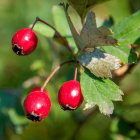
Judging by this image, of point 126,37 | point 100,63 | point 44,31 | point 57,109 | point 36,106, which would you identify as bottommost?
point 57,109

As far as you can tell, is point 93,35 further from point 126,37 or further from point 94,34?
point 126,37

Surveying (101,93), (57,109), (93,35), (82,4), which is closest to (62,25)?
(82,4)

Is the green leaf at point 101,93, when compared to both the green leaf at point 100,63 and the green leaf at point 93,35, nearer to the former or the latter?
the green leaf at point 100,63

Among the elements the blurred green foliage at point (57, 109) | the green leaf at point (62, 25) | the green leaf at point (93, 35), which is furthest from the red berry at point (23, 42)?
the blurred green foliage at point (57, 109)

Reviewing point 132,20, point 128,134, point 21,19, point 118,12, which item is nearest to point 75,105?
point 132,20

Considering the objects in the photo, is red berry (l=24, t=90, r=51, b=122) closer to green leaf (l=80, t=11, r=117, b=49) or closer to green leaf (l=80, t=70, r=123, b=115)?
green leaf (l=80, t=70, r=123, b=115)

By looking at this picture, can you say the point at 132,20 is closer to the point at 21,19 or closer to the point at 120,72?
the point at 120,72
